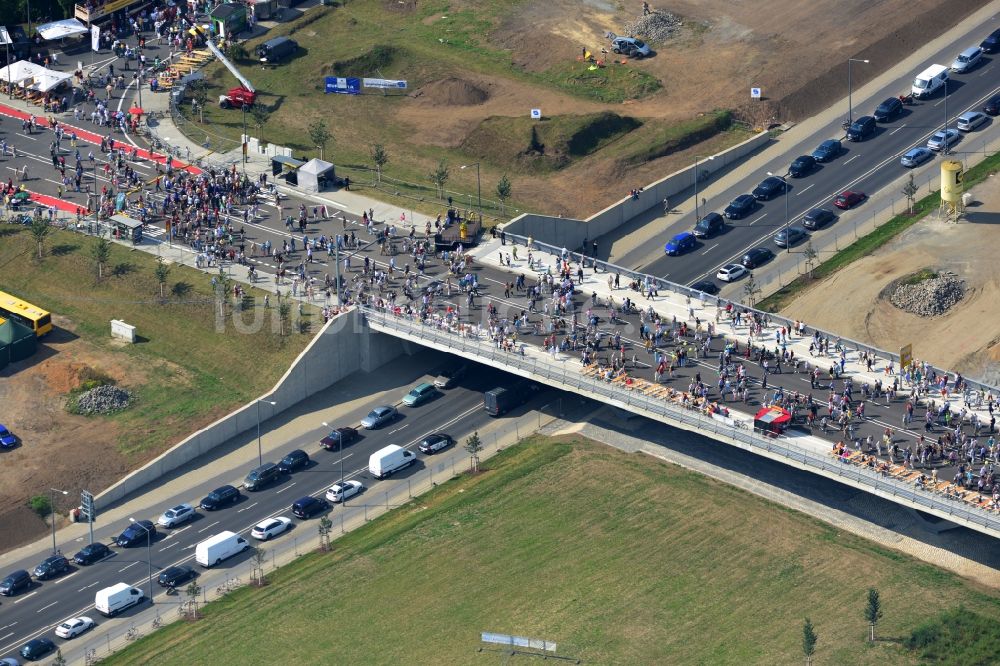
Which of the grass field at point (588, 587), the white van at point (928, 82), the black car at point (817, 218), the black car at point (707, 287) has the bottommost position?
the grass field at point (588, 587)

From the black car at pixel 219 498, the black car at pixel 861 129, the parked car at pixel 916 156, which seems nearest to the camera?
the black car at pixel 219 498

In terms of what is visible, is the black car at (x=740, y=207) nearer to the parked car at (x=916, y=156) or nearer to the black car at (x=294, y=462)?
the parked car at (x=916, y=156)

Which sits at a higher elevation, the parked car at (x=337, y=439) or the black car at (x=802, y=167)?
the black car at (x=802, y=167)

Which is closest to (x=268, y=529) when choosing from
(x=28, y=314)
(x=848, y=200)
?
(x=28, y=314)

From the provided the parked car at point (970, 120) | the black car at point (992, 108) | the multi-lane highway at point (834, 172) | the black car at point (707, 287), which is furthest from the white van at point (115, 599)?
the black car at point (992, 108)

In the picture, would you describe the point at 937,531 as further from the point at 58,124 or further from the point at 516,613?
the point at 58,124

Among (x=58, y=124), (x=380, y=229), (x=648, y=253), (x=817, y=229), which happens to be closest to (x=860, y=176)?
(x=817, y=229)

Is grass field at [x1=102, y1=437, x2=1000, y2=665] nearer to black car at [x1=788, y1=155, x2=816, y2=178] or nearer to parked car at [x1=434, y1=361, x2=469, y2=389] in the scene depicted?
parked car at [x1=434, y1=361, x2=469, y2=389]
